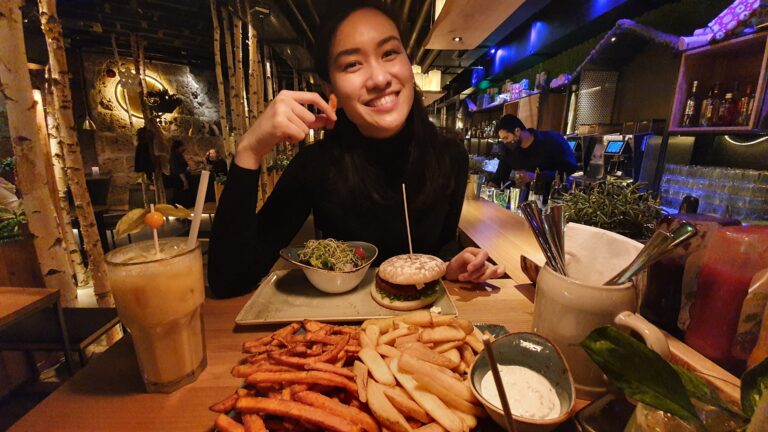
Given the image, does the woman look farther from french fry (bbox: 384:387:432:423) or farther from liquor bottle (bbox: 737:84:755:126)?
liquor bottle (bbox: 737:84:755:126)

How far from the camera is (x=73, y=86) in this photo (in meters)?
9.03

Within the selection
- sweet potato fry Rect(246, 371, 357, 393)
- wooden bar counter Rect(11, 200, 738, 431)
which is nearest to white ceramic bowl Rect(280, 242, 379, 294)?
wooden bar counter Rect(11, 200, 738, 431)

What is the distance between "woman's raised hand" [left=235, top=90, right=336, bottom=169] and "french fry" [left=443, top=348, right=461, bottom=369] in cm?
87

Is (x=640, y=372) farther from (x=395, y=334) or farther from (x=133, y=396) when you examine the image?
(x=133, y=396)

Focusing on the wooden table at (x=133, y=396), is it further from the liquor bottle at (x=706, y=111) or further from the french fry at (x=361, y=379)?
the liquor bottle at (x=706, y=111)

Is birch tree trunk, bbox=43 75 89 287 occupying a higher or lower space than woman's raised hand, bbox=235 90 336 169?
lower

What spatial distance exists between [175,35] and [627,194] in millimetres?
10316

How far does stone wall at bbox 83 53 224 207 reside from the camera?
934cm

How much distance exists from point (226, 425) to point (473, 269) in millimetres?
961

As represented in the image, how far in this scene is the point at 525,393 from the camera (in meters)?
0.69

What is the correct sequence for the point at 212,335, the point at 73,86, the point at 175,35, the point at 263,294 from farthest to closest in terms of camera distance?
1. the point at 73,86
2. the point at 175,35
3. the point at 263,294
4. the point at 212,335

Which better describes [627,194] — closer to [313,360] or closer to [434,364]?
[434,364]

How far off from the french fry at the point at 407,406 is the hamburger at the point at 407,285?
44 cm

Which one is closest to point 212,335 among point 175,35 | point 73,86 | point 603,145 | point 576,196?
point 576,196
